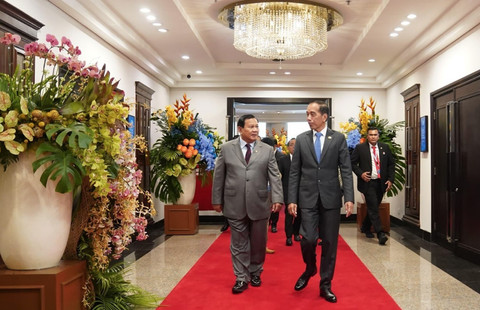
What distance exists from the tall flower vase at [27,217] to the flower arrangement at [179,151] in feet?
16.9

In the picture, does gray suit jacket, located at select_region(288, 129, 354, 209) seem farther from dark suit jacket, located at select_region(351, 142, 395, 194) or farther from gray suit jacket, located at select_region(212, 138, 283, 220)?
dark suit jacket, located at select_region(351, 142, 395, 194)

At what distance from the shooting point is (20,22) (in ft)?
13.6

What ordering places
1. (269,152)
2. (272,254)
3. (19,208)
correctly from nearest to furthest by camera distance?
(19,208) → (269,152) → (272,254)

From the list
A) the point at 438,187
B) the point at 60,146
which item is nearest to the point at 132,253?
the point at 60,146

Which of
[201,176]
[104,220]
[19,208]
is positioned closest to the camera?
[19,208]

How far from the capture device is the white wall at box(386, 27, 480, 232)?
593cm

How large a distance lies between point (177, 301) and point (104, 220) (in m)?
1.31

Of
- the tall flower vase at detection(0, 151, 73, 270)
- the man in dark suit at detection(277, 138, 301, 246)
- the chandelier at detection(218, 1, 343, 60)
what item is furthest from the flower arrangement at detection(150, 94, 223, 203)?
the tall flower vase at detection(0, 151, 73, 270)

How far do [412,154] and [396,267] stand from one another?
357cm

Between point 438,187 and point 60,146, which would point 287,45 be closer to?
point 438,187

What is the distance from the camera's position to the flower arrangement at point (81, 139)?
8.04 feet

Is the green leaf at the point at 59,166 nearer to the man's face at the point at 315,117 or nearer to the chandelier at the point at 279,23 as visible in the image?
the man's face at the point at 315,117

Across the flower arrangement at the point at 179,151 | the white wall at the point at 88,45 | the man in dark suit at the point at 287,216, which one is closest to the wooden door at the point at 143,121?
the white wall at the point at 88,45

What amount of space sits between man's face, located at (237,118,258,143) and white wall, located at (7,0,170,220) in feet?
3.69
